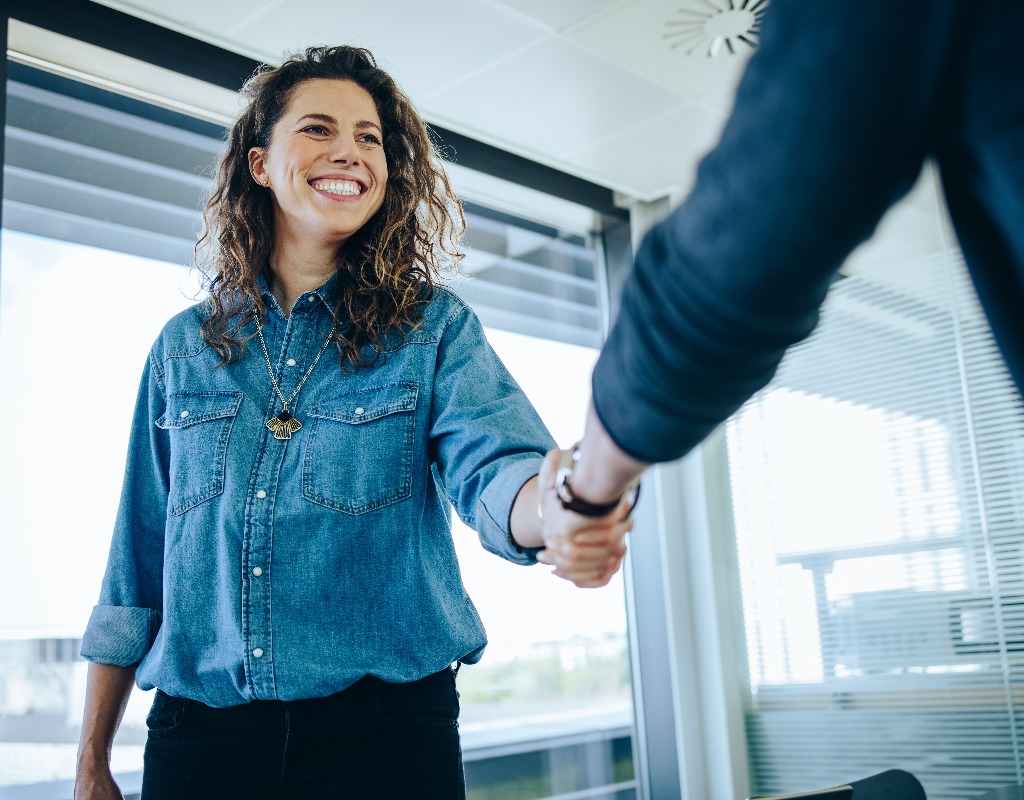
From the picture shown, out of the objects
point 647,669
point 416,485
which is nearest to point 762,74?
point 416,485

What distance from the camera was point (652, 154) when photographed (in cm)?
381

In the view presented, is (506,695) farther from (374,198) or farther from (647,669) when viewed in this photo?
(374,198)

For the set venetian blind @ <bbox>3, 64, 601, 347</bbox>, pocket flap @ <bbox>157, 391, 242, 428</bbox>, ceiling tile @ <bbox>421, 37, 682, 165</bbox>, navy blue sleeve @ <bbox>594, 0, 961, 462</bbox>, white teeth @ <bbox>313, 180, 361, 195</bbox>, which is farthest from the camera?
ceiling tile @ <bbox>421, 37, 682, 165</bbox>

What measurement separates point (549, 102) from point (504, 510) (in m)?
2.62

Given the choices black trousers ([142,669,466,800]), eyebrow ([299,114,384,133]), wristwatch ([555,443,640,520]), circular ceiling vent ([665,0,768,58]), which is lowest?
black trousers ([142,669,466,800])

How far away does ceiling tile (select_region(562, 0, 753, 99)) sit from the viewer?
290 centimetres

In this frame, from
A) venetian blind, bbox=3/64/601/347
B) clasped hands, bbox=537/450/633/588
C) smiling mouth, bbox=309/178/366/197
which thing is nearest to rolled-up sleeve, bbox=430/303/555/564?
clasped hands, bbox=537/450/633/588

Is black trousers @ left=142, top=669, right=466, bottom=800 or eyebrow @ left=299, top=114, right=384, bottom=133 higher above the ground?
eyebrow @ left=299, top=114, right=384, bottom=133

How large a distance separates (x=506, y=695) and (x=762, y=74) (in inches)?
132

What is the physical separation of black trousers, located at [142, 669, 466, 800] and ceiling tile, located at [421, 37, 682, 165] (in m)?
2.34

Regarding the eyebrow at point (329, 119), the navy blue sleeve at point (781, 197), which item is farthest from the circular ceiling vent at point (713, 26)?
the navy blue sleeve at point (781, 197)

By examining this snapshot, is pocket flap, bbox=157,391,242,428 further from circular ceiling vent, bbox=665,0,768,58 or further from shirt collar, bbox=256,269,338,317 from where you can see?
circular ceiling vent, bbox=665,0,768,58

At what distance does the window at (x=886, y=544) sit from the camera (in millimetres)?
3225

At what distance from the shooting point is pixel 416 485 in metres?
1.29
